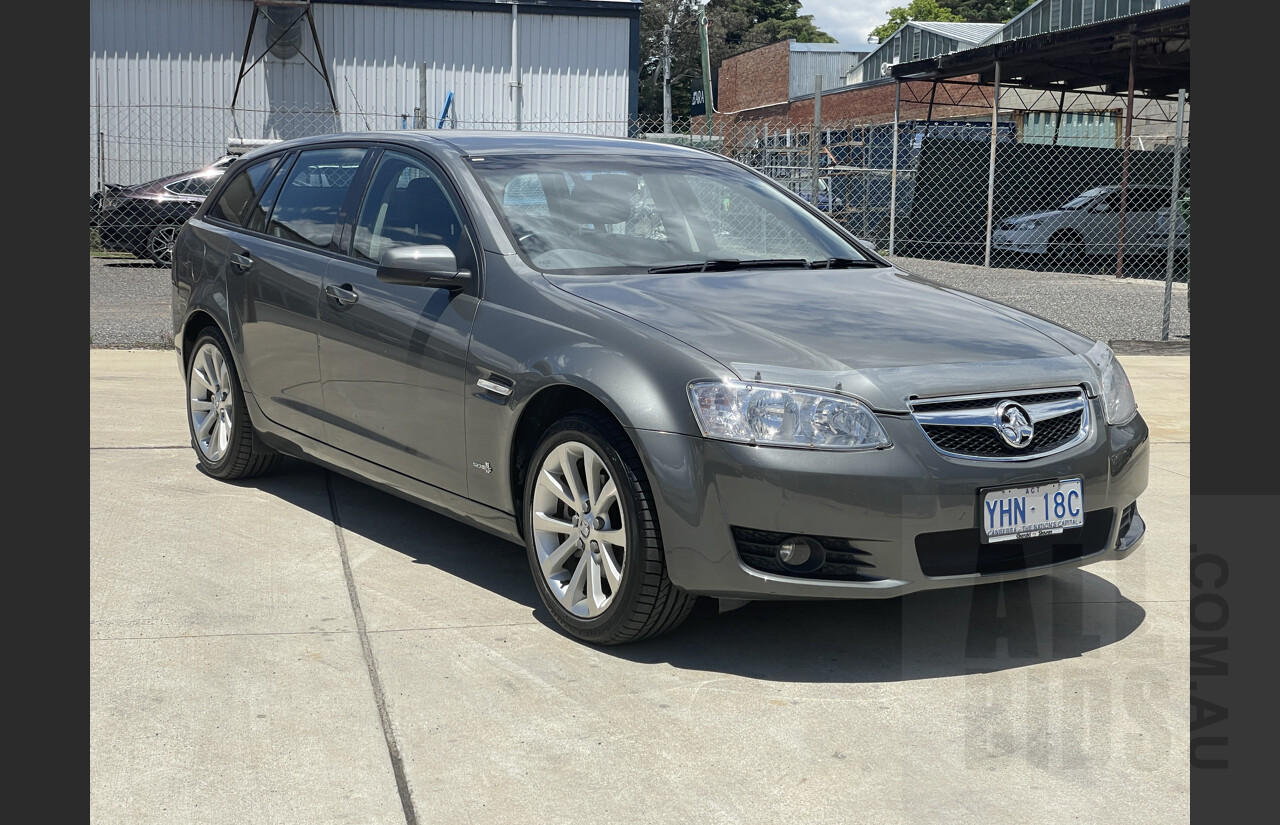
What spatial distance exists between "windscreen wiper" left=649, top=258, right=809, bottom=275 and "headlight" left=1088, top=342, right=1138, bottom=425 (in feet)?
3.81

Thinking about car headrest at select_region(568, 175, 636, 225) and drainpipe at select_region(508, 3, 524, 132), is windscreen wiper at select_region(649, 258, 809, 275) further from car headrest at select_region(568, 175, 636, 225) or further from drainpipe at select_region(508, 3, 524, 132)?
drainpipe at select_region(508, 3, 524, 132)

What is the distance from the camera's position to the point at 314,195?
5.92m

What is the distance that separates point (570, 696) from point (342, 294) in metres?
2.16

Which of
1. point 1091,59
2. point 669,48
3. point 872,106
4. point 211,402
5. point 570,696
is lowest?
point 570,696

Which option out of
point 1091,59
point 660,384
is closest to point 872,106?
point 1091,59

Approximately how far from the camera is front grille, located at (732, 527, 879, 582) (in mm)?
3939

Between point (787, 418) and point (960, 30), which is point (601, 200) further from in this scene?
point (960, 30)

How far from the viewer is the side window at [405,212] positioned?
510 centimetres

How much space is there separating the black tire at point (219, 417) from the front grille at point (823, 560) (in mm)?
3073

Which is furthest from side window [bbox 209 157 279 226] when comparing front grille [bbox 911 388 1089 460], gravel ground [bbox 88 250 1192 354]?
gravel ground [bbox 88 250 1192 354]

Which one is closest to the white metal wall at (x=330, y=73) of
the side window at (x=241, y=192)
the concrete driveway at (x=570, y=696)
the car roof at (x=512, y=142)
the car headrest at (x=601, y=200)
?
the side window at (x=241, y=192)

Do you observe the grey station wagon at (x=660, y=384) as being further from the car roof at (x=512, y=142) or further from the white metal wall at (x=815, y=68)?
the white metal wall at (x=815, y=68)
